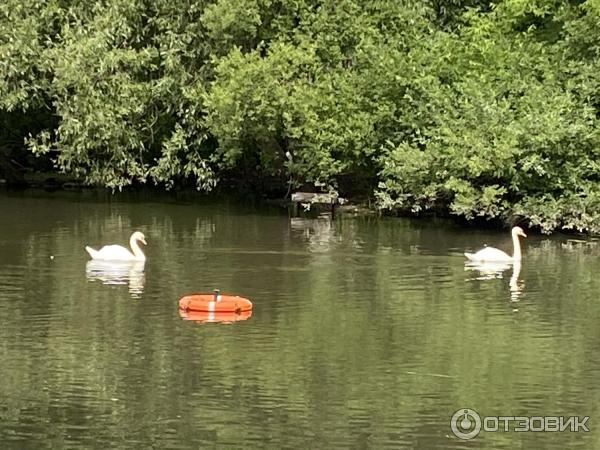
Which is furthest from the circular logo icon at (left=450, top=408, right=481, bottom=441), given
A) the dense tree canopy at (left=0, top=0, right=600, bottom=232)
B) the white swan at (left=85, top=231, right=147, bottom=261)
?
the dense tree canopy at (left=0, top=0, right=600, bottom=232)

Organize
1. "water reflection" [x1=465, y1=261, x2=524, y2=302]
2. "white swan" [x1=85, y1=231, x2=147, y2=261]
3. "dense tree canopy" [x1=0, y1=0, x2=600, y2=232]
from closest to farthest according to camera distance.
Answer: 1. "water reflection" [x1=465, y1=261, x2=524, y2=302]
2. "white swan" [x1=85, y1=231, x2=147, y2=261]
3. "dense tree canopy" [x1=0, y1=0, x2=600, y2=232]

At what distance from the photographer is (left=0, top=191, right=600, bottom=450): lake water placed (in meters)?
13.1

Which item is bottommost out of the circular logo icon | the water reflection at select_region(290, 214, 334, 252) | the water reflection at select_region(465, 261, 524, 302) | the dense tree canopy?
the circular logo icon

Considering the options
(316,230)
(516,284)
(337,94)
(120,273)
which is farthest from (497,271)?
(337,94)

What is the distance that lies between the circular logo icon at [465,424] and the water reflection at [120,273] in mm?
8002

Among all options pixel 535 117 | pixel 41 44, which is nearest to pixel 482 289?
pixel 535 117

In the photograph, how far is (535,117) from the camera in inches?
1147

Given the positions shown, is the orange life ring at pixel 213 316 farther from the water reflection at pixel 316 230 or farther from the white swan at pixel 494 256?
the water reflection at pixel 316 230

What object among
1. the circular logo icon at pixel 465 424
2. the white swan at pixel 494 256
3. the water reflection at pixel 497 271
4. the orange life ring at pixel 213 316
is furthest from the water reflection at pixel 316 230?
the circular logo icon at pixel 465 424

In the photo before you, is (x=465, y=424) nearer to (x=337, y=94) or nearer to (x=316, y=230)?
(x=316, y=230)

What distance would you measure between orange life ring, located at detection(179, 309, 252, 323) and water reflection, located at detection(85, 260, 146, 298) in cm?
194

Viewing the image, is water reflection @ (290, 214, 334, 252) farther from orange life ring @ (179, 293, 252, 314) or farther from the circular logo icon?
the circular logo icon

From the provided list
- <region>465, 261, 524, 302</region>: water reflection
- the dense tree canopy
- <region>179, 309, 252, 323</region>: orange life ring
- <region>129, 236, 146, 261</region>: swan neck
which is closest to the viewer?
<region>179, 309, 252, 323</region>: orange life ring

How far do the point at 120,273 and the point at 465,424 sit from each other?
1071 centimetres
